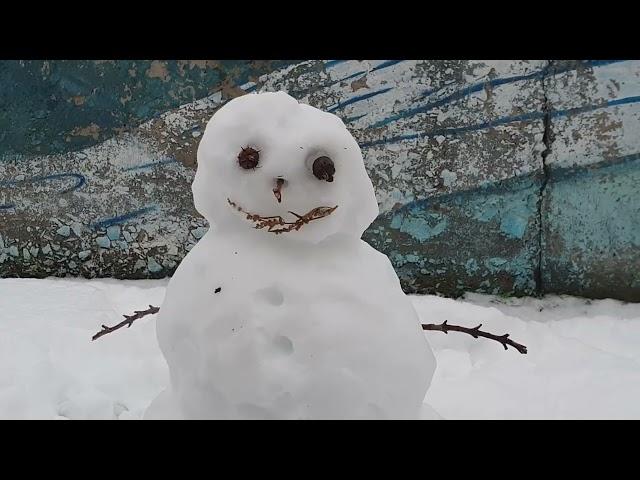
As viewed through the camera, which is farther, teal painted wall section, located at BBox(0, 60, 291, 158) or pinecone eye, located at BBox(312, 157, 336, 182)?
teal painted wall section, located at BBox(0, 60, 291, 158)

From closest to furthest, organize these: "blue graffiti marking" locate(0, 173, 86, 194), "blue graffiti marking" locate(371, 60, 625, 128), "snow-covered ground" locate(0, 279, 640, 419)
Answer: "snow-covered ground" locate(0, 279, 640, 419) < "blue graffiti marking" locate(371, 60, 625, 128) < "blue graffiti marking" locate(0, 173, 86, 194)

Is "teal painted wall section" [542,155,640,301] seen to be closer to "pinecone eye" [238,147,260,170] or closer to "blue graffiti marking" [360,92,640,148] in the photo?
"blue graffiti marking" [360,92,640,148]

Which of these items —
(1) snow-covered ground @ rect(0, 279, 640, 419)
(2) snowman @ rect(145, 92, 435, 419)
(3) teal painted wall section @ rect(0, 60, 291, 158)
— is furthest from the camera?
(3) teal painted wall section @ rect(0, 60, 291, 158)

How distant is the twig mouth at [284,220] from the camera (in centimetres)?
107

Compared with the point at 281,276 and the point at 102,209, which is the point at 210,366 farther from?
the point at 102,209

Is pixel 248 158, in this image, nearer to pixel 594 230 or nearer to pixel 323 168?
pixel 323 168

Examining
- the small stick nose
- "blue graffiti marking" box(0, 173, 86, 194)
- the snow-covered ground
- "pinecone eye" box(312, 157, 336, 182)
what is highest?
"pinecone eye" box(312, 157, 336, 182)

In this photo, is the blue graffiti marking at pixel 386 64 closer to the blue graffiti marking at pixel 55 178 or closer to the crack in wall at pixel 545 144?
the crack in wall at pixel 545 144

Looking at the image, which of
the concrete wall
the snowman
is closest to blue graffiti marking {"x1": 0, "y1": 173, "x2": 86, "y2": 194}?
the concrete wall

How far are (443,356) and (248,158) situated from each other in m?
1.10

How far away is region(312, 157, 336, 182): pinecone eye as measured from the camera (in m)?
1.04

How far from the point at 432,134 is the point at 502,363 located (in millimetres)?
862

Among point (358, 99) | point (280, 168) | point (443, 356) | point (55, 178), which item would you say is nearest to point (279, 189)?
point (280, 168)

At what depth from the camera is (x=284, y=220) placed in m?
1.07
